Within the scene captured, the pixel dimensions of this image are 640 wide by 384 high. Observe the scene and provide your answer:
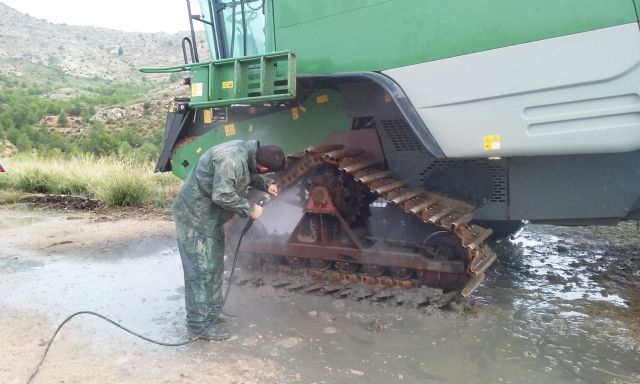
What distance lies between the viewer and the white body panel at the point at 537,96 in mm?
3303

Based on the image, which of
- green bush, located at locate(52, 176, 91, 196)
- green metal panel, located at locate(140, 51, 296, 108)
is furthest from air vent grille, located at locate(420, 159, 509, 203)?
green bush, located at locate(52, 176, 91, 196)

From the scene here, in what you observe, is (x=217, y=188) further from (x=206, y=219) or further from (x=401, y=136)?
(x=401, y=136)

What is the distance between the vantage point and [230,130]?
5.32 m

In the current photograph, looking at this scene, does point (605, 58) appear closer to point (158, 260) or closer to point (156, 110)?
point (158, 260)

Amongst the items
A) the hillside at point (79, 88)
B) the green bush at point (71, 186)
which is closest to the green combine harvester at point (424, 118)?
the green bush at point (71, 186)

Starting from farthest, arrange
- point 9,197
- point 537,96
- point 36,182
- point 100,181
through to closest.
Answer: point 36,182 < point 9,197 < point 100,181 < point 537,96

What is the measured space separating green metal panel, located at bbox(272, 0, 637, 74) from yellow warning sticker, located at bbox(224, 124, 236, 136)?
3.41ft

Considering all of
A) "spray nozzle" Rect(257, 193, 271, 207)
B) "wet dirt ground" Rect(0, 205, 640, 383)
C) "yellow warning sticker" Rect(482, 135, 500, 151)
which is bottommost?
"wet dirt ground" Rect(0, 205, 640, 383)

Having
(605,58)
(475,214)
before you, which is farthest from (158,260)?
(605,58)

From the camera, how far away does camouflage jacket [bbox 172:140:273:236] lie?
362 cm

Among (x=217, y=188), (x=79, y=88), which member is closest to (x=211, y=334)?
(x=217, y=188)

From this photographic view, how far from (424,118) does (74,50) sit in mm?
72597

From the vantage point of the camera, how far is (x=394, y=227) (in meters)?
4.86

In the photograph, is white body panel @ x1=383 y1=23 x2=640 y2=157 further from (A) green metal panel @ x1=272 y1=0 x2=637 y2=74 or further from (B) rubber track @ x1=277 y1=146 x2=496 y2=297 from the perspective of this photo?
(B) rubber track @ x1=277 y1=146 x2=496 y2=297
